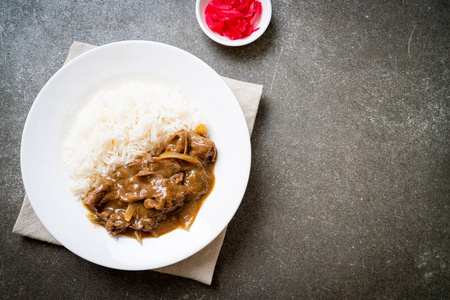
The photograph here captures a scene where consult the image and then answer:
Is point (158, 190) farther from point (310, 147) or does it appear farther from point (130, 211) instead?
point (310, 147)

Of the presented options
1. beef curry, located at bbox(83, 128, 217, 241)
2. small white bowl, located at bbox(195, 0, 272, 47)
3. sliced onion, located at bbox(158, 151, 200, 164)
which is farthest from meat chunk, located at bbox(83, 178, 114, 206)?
small white bowl, located at bbox(195, 0, 272, 47)

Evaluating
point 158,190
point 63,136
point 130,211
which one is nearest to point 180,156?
point 158,190

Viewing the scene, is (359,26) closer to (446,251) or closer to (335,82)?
(335,82)

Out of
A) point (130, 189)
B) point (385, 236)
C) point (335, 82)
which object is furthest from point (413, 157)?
point (130, 189)

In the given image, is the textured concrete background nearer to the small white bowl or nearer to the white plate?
the small white bowl

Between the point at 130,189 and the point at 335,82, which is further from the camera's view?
the point at 335,82

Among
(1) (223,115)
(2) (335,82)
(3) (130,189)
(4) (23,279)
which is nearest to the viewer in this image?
(3) (130,189)
